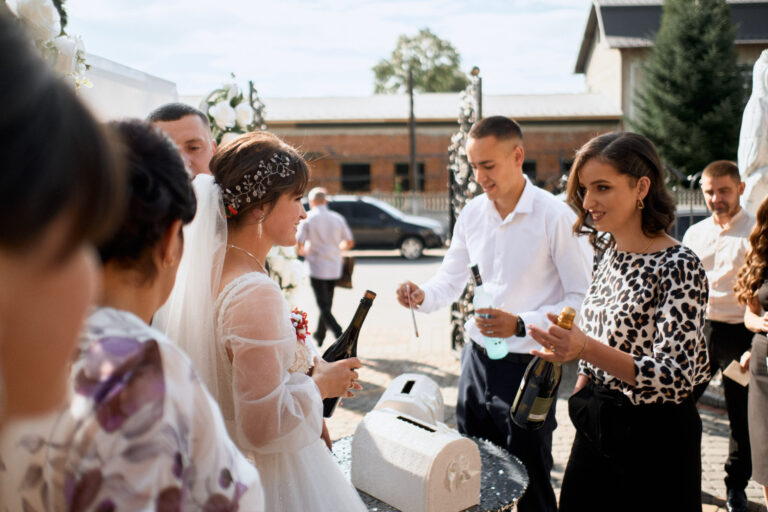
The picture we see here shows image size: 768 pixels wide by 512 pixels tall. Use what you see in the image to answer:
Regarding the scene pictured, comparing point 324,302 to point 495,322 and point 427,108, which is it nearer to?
point 495,322

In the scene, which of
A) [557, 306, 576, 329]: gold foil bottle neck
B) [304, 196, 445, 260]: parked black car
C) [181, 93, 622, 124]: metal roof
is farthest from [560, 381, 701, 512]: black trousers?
[181, 93, 622, 124]: metal roof

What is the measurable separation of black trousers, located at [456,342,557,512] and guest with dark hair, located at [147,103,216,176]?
6.06 feet

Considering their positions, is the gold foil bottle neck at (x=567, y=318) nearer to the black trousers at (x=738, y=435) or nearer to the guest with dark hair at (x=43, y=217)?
the black trousers at (x=738, y=435)

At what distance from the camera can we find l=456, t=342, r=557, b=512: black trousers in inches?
121

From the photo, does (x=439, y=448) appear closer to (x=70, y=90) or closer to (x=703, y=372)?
(x=703, y=372)

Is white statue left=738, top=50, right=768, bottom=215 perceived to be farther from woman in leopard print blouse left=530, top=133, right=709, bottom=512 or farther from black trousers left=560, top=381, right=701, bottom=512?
black trousers left=560, top=381, right=701, bottom=512

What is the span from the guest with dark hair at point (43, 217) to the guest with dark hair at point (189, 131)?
257 cm

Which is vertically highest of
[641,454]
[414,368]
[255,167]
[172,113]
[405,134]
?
[405,134]

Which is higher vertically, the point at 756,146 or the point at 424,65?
the point at 424,65

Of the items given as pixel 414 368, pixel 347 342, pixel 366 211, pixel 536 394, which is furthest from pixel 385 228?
pixel 536 394

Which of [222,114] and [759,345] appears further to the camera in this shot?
[222,114]

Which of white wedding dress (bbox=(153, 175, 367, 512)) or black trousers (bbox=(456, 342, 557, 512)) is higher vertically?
white wedding dress (bbox=(153, 175, 367, 512))

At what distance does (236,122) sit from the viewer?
457 cm

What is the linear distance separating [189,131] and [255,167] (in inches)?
53.9
